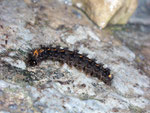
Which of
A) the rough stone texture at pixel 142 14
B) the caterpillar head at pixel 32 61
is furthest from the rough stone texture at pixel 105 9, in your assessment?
the caterpillar head at pixel 32 61

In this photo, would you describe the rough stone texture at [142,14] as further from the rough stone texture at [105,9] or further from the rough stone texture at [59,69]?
the rough stone texture at [59,69]

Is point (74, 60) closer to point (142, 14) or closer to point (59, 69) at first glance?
point (59, 69)

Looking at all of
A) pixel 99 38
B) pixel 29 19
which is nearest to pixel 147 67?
pixel 99 38

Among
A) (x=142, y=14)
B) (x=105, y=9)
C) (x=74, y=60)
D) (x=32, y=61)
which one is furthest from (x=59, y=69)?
(x=142, y=14)

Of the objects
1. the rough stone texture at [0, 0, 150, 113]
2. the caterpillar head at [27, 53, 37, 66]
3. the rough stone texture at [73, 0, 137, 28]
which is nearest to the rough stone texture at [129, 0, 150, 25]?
the rough stone texture at [73, 0, 137, 28]

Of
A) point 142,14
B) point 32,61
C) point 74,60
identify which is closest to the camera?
point 32,61
